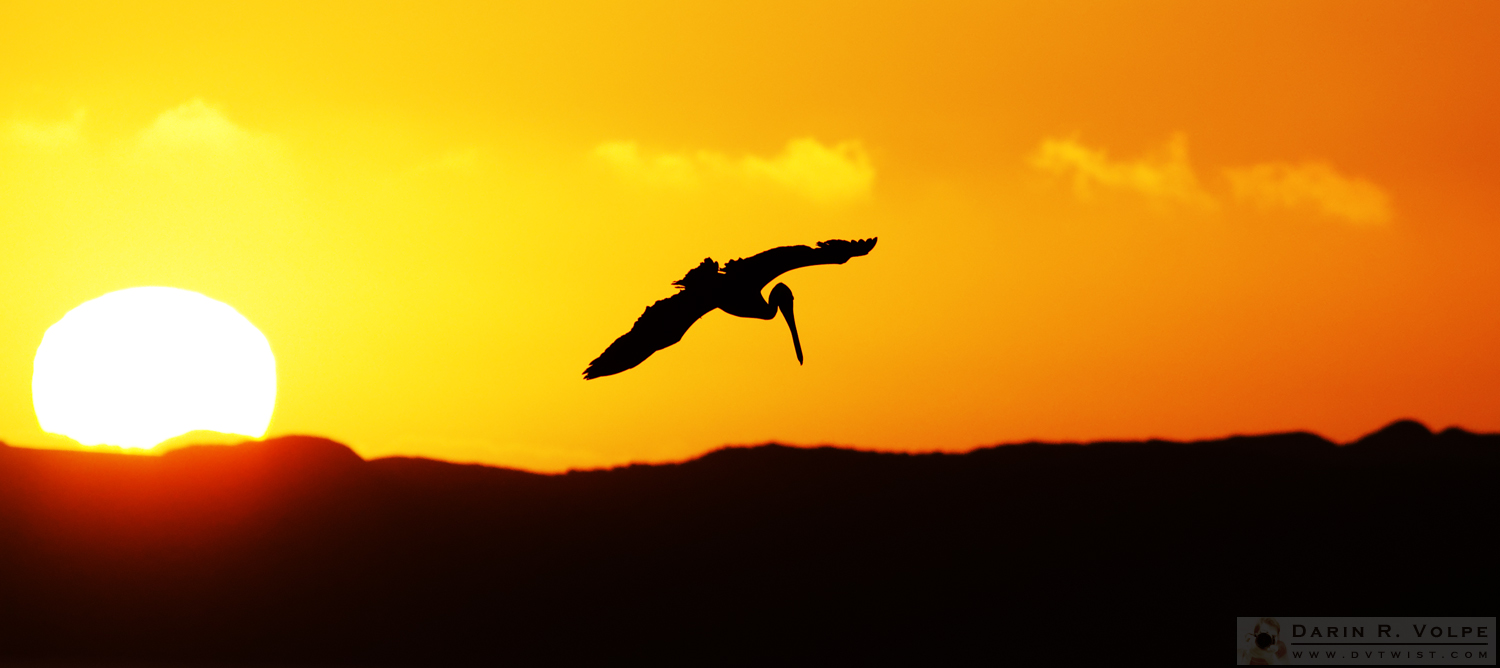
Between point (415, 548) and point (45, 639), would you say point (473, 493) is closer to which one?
point (415, 548)

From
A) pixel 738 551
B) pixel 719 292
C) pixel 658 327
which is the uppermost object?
pixel 719 292

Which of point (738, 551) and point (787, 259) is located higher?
point (787, 259)

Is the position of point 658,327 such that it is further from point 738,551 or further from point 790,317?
point 738,551

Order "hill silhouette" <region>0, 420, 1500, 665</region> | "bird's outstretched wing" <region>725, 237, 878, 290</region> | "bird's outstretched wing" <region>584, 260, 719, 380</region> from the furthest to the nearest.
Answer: "hill silhouette" <region>0, 420, 1500, 665</region> → "bird's outstretched wing" <region>725, 237, 878, 290</region> → "bird's outstretched wing" <region>584, 260, 719, 380</region>

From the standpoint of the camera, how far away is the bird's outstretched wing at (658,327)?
58.3 ft

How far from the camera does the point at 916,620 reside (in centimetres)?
5147

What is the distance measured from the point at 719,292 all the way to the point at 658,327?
0.98m

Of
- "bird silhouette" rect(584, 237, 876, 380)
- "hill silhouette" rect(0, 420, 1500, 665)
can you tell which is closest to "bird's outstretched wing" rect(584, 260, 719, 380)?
"bird silhouette" rect(584, 237, 876, 380)

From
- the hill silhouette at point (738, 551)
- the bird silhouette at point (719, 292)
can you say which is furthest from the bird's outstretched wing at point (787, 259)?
the hill silhouette at point (738, 551)

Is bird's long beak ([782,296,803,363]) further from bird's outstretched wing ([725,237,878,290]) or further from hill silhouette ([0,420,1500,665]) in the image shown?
hill silhouette ([0,420,1500,665])

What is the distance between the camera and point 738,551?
2130 inches

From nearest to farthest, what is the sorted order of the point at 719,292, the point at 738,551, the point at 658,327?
the point at 658,327 < the point at 719,292 < the point at 738,551

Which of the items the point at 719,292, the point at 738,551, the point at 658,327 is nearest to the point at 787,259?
the point at 719,292

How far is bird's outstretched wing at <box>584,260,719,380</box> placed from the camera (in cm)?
1777
